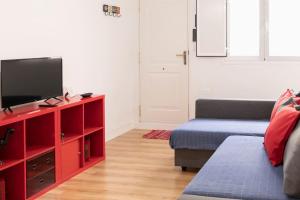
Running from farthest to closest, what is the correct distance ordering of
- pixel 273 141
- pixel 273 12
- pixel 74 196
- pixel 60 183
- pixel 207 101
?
1. pixel 273 12
2. pixel 207 101
3. pixel 60 183
4. pixel 74 196
5. pixel 273 141

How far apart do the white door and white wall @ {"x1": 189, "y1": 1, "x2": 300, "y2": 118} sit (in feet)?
0.46

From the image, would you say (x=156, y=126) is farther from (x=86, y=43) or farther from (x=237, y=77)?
(x=86, y=43)

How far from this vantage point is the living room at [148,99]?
356 centimetres

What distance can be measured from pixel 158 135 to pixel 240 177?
12.3ft

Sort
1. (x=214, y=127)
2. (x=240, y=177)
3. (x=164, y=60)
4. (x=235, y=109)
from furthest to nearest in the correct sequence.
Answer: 1. (x=164, y=60)
2. (x=235, y=109)
3. (x=214, y=127)
4. (x=240, y=177)

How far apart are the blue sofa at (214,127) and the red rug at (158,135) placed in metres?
1.09

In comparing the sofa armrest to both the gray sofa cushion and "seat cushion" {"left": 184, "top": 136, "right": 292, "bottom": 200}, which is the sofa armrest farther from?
the gray sofa cushion

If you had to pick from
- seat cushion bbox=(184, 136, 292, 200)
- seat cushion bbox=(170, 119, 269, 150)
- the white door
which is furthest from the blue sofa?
the white door

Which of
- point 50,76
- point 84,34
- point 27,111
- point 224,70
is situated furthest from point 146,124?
point 27,111

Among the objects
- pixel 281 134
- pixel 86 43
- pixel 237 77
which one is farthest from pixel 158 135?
Result: pixel 281 134

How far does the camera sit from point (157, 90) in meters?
7.00

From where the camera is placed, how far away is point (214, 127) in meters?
4.67

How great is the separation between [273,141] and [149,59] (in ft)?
13.3

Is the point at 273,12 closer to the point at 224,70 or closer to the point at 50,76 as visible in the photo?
the point at 224,70
